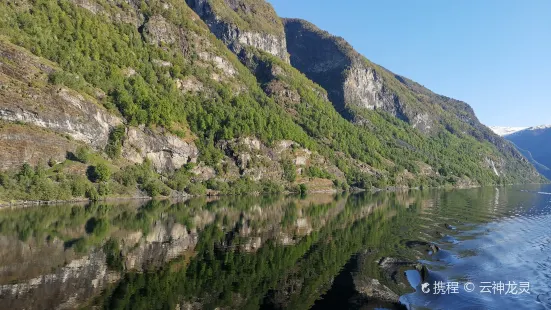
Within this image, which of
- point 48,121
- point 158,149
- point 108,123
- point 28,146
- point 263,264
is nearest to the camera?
point 263,264

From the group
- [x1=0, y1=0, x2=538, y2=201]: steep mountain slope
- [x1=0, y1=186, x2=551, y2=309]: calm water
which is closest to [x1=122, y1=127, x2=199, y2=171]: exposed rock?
[x1=0, y1=0, x2=538, y2=201]: steep mountain slope

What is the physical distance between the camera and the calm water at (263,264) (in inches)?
1137

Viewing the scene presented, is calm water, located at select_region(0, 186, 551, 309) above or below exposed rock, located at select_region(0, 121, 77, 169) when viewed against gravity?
below

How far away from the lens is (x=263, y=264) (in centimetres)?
3938

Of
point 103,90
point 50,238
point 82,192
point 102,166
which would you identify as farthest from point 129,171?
point 50,238

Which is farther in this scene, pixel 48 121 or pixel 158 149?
pixel 158 149

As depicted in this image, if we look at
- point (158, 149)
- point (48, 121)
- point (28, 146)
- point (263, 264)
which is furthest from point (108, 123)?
point (263, 264)

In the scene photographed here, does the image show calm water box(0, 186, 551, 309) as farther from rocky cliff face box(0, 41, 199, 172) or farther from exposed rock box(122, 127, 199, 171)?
exposed rock box(122, 127, 199, 171)

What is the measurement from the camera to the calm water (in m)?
28.9

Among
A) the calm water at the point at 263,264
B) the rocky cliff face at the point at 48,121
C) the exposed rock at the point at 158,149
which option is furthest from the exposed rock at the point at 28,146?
the calm water at the point at 263,264

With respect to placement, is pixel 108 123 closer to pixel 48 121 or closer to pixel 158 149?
pixel 158 149

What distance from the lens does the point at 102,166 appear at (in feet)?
352

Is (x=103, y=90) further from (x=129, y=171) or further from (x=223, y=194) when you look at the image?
(x=223, y=194)

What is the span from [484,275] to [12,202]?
88.9 m
